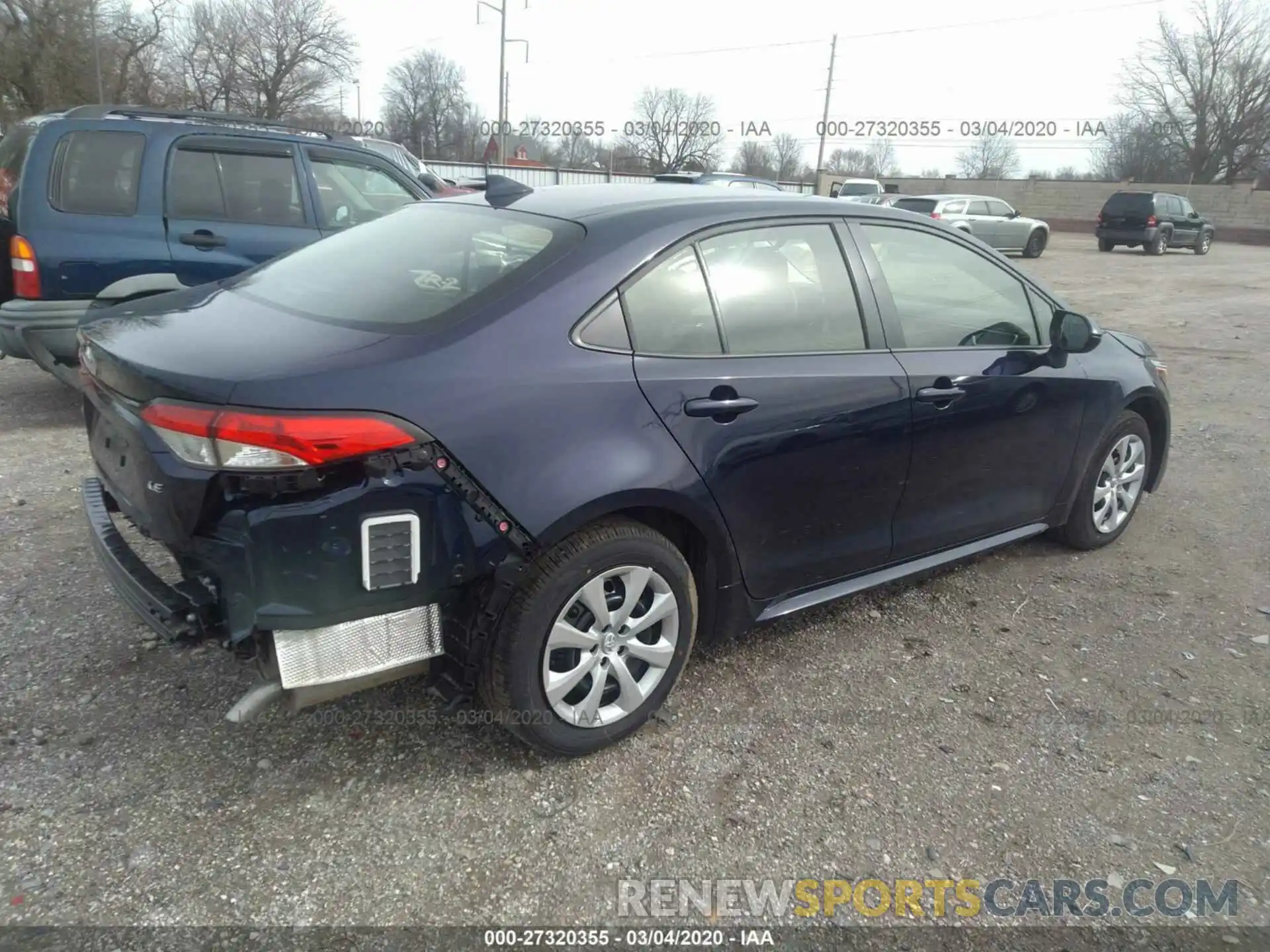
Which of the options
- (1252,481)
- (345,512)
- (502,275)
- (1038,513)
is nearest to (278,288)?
(502,275)

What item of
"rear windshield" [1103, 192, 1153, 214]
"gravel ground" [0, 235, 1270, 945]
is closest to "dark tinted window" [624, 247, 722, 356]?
"gravel ground" [0, 235, 1270, 945]

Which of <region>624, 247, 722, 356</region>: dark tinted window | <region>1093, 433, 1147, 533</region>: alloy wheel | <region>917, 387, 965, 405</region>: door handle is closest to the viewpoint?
<region>624, 247, 722, 356</region>: dark tinted window

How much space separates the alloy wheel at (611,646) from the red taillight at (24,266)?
4.50 m

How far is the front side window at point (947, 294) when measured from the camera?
3.33m

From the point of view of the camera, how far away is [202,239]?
5707 mm

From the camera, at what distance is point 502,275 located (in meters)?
2.54


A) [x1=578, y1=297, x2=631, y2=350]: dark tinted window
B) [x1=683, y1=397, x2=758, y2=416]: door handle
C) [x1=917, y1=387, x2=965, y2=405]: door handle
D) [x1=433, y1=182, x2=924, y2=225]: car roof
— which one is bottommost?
[x1=917, y1=387, x2=965, y2=405]: door handle

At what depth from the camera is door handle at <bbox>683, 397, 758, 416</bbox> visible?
8.68 feet

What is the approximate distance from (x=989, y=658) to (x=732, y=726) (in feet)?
3.84

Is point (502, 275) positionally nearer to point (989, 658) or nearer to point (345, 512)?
point (345, 512)

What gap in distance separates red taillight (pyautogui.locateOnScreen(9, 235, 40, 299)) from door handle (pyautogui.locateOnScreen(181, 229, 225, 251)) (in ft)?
2.71

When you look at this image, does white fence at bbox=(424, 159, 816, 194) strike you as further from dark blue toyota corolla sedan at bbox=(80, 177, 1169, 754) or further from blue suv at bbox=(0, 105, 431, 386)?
dark blue toyota corolla sedan at bbox=(80, 177, 1169, 754)

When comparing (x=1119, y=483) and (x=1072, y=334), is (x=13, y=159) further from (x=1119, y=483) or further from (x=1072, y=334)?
(x=1119, y=483)

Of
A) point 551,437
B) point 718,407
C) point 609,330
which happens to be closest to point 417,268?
point 609,330
